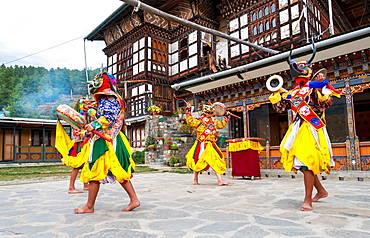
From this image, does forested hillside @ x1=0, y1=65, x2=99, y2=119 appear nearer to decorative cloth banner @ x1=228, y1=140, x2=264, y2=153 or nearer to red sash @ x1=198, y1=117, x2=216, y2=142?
decorative cloth banner @ x1=228, y1=140, x2=264, y2=153

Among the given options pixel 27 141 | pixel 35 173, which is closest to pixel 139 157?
pixel 35 173

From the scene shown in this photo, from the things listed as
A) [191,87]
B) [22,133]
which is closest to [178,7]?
[191,87]

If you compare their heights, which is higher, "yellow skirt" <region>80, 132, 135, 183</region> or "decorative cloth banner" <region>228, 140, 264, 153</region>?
"decorative cloth banner" <region>228, 140, 264, 153</region>

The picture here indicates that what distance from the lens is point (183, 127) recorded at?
57.8 ft

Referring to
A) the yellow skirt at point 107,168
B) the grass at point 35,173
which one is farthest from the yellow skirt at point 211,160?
the grass at point 35,173

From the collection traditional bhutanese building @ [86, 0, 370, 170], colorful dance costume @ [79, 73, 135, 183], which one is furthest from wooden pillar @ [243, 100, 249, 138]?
colorful dance costume @ [79, 73, 135, 183]

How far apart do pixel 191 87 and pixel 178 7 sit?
35.0ft

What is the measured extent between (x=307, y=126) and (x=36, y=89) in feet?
176

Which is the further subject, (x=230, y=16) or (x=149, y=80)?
(x=149, y=80)

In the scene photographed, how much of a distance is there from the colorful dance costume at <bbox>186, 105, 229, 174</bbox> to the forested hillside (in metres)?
Answer: 41.0

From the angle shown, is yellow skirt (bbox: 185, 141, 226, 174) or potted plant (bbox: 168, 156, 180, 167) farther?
potted plant (bbox: 168, 156, 180, 167)

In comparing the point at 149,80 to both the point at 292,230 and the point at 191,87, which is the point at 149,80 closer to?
the point at 191,87

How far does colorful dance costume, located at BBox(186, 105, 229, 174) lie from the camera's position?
6.32 m

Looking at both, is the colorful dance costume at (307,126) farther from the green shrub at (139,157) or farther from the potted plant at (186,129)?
the green shrub at (139,157)
